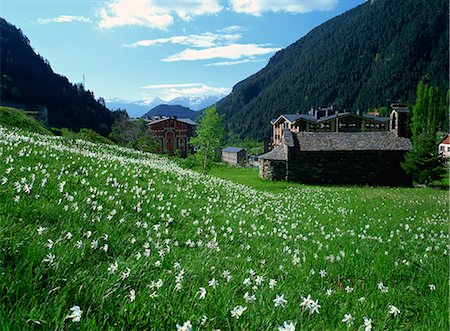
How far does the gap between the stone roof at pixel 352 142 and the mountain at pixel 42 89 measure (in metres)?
102

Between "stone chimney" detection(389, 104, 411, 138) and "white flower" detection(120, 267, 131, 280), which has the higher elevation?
"stone chimney" detection(389, 104, 411, 138)

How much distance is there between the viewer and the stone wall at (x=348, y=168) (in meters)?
46.5

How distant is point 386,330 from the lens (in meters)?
3.46

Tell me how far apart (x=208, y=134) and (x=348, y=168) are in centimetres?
1874

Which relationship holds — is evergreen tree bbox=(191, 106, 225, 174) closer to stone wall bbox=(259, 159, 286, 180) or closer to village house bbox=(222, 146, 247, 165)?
stone wall bbox=(259, 159, 286, 180)

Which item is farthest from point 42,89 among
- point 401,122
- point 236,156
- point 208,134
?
point 401,122

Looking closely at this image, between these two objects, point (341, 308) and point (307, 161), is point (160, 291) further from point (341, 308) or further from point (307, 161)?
point (307, 161)

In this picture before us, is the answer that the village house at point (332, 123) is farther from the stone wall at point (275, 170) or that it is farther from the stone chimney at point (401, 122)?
the stone wall at point (275, 170)

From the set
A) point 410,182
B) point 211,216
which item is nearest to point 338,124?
point 410,182

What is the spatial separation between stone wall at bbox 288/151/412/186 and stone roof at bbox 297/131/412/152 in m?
0.55

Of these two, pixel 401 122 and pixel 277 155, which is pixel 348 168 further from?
pixel 401 122

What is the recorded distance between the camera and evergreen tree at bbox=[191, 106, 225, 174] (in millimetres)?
43312

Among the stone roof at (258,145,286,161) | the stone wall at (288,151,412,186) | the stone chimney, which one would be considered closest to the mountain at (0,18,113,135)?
the stone roof at (258,145,286,161)

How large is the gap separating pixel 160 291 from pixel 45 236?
152 centimetres
